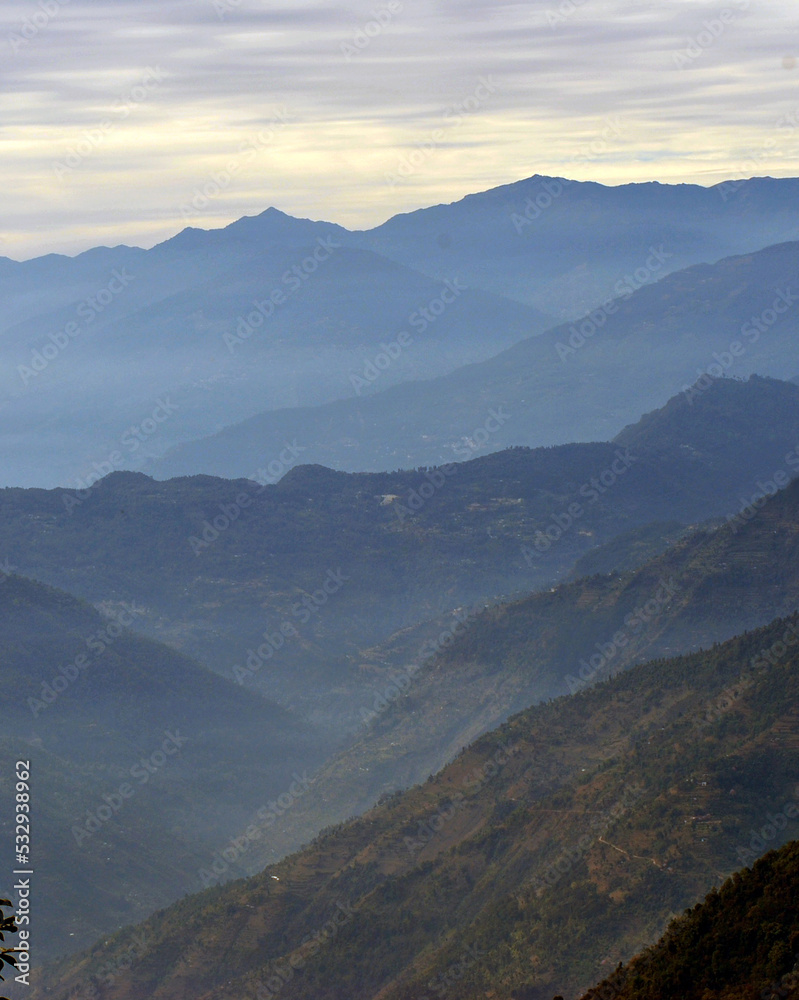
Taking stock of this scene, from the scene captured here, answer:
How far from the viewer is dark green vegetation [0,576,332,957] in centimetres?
7662

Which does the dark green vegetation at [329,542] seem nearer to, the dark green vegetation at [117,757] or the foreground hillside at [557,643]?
the dark green vegetation at [117,757]

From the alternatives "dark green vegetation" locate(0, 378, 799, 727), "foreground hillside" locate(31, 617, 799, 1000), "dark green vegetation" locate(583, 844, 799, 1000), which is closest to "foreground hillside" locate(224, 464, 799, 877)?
"foreground hillside" locate(31, 617, 799, 1000)

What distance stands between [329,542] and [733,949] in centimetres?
13906

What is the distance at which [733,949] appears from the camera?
91.0ft

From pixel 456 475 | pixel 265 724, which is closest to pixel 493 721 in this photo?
pixel 265 724

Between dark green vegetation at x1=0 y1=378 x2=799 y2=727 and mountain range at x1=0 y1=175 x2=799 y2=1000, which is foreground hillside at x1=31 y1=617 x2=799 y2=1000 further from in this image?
dark green vegetation at x1=0 y1=378 x2=799 y2=727

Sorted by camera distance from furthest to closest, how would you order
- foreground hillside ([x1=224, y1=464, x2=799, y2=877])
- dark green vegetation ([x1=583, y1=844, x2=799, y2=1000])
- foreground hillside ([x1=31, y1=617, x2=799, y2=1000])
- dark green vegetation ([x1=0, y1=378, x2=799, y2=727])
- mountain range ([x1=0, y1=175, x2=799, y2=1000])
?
dark green vegetation ([x1=0, y1=378, x2=799, y2=727]) < foreground hillside ([x1=224, y1=464, x2=799, y2=877]) < mountain range ([x1=0, y1=175, x2=799, y2=1000]) < foreground hillside ([x1=31, y1=617, x2=799, y2=1000]) < dark green vegetation ([x1=583, y1=844, x2=799, y2=1000])

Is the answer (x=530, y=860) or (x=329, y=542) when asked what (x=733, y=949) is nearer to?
(x=530, y=860)

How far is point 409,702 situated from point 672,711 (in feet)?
154

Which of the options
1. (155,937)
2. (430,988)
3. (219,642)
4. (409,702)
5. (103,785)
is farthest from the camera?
(219,642)

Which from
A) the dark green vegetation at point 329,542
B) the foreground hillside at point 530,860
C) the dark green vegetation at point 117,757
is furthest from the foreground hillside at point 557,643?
the dark green vegetation at point 329,542

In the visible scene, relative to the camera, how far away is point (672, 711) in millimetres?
65562

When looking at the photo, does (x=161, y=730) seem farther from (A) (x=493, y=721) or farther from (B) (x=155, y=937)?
(B) (x=155, y=937)

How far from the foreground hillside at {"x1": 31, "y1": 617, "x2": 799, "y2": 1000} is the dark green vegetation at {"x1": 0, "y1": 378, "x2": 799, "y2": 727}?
60.9 m
